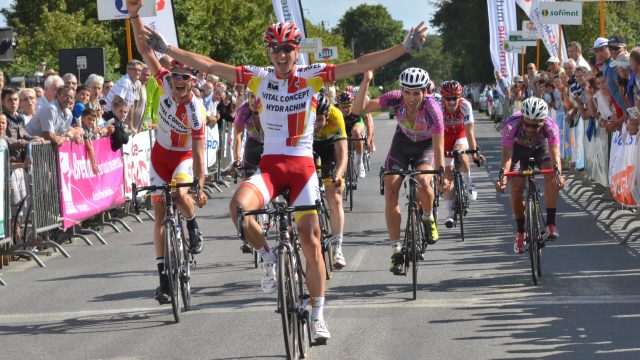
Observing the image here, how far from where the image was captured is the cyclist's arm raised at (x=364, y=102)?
1003 cm

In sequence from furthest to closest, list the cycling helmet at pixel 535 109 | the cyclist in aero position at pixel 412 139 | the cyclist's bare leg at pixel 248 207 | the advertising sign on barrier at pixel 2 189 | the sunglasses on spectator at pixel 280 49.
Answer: the advertising sign on barrier at pixel 2 189 < the cycling helmet at pixel 535 109 < the cyclist in aero position at pixel 412 139 < the sunglasses on spectator at pixel 280 49 < the cyclist's bare leg at pixel 248 207

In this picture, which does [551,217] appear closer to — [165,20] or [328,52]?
[165,20]

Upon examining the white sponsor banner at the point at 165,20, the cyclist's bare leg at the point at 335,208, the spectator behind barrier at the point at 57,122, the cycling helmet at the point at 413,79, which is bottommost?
the cyclist's bare leg at the point at 335,208

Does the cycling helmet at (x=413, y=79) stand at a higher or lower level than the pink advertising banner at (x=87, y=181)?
higher

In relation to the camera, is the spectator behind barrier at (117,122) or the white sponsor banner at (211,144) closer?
the spectator behind barrier at (117,122)

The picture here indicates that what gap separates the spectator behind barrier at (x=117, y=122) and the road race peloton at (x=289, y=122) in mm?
8275

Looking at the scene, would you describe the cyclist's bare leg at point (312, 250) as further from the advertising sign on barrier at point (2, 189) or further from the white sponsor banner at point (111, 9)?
the white sponsor banner at point (111, 9)

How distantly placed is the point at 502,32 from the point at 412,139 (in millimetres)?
30000

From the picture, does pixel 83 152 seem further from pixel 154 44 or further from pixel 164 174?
pixel 154 44

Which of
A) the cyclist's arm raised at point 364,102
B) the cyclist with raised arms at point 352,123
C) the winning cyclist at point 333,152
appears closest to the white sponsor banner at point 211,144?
the cyclist with raised arms at point 352,123

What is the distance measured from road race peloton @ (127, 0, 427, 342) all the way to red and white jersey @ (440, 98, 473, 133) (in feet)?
23.6

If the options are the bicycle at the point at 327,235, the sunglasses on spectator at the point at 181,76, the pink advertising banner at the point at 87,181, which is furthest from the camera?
the pink advertising banner at the point at 87,181

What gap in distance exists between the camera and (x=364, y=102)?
1089 cm

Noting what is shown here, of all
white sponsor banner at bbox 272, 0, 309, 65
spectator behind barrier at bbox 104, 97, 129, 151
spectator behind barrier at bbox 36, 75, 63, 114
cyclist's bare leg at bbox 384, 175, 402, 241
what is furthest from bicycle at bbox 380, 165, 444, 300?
white sponsor banner at bbox 272, 0, 309, 65
